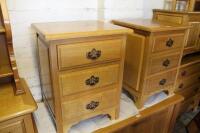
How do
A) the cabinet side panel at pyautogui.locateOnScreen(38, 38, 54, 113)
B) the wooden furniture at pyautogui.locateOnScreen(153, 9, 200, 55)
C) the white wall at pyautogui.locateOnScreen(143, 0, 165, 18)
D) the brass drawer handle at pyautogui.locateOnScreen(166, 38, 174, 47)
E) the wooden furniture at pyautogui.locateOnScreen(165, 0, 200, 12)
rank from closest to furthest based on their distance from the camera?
the cabinet side panel at pyautogui.locateOnScreen(38, 38, 54, 113)
the brass drawer handle at pyautogui.locateOnScreen(166, 38, 174, 47)
the wooden furniture at pyautogui.locateOnScreen(153, 9, 200, 55)
the wooden furniture at pyautogui.locateOnScreen(165, 0, 200, 12)
the white wall at pyautogui.locateOnScreen(143, 0, 165, 18)

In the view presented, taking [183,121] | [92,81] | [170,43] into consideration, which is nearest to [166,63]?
[170,43]

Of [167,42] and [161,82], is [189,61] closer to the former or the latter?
[161,82]

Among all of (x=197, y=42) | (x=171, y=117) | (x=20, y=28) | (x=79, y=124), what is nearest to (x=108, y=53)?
(x=79, y=124)

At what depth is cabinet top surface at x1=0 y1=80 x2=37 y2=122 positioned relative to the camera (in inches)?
29.8

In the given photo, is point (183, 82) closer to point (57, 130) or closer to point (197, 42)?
point (197, 42)

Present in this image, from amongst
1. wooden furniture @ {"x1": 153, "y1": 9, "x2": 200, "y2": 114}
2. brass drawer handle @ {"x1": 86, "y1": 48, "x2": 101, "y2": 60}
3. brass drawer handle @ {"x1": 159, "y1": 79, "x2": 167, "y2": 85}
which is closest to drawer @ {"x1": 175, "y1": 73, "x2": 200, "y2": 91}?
wooden furniture @ {"x1": 153, "y1": 9, "x2": 200, "y2": 114}

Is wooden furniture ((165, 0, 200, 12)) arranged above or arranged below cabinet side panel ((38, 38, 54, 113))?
above

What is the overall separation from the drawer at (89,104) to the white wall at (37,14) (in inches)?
17.3

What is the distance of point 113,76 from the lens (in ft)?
3.08

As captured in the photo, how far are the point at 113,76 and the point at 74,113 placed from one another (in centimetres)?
28

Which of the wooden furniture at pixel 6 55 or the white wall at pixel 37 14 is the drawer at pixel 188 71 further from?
the wooden furniture at pixel 6 55

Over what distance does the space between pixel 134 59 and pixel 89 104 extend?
394 millimetres

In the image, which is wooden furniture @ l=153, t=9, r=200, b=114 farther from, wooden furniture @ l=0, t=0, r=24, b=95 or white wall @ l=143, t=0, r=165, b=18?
wooden furniture @ l=0, t=0, r=24, b=95

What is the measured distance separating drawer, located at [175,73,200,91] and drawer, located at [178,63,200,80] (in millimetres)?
40
